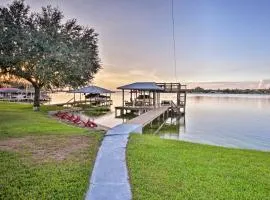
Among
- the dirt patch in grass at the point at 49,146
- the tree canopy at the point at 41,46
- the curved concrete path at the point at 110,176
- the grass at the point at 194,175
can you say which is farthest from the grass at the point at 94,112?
the grass at the point at 194,175

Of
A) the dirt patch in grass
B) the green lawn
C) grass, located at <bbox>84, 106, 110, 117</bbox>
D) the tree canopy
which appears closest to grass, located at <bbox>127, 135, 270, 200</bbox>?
the green lawn

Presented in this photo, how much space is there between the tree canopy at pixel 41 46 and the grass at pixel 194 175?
14.9 meters

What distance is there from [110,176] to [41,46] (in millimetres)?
17804

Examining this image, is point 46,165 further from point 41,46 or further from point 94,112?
point 94,112

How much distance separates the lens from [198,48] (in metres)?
25.2

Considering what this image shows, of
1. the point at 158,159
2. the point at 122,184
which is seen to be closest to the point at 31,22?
the point at 158,159

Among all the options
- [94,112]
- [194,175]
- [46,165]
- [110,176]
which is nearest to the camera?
[110,176]

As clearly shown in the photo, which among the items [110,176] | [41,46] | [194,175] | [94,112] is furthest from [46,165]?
[94,112]

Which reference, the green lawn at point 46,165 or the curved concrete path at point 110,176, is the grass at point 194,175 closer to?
the curved concrete path at point 110,176

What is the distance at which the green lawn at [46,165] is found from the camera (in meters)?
5.16

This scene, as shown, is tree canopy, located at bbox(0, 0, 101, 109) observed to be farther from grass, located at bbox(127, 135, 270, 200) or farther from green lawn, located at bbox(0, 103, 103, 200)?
grass, located at bbox(127, 135, 270, 200)

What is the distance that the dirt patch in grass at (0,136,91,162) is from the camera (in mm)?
7746

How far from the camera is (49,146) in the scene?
29.8 feet

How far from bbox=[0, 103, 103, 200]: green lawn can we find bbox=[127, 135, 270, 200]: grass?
1.03m
